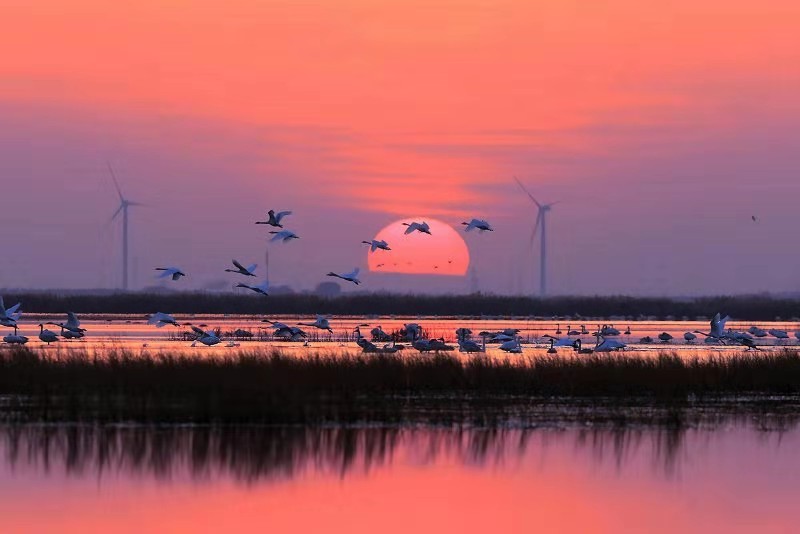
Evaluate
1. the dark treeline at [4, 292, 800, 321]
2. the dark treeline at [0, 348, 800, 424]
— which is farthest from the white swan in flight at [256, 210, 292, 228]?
the dark treeline at [4, 292, 800, 321]

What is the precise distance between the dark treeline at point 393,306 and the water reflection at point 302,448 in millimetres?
69217

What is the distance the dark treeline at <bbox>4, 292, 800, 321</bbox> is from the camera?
96250 mm

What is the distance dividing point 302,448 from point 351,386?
23.3ft

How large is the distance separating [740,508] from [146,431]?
866 centimetres

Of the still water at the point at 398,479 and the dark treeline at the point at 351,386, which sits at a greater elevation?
the dark treeline at the point at 351,386

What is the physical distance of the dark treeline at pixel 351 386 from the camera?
81.3 feet

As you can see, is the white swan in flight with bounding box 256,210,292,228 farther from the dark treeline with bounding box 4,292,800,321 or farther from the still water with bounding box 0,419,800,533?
the dark treeline with bounding box 4,292,800,321

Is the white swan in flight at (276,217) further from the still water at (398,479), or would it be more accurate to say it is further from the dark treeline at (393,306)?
the dark treeline at (393,306)

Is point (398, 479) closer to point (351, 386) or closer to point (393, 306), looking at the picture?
point (351, 386)

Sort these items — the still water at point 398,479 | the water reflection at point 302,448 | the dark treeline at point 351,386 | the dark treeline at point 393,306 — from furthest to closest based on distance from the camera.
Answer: the dark treeline at point 393,306 < the dark treeline at point 351,386 < the water reflection at point 302,448 < the still water at point 398,479

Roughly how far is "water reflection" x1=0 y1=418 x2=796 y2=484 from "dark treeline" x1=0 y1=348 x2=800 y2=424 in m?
1.31

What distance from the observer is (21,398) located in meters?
27.1

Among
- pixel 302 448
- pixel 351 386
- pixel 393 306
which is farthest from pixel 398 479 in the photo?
pixel 393 306

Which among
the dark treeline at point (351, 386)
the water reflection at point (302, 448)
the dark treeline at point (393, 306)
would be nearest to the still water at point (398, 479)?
the water reflection at point (302, 448)
